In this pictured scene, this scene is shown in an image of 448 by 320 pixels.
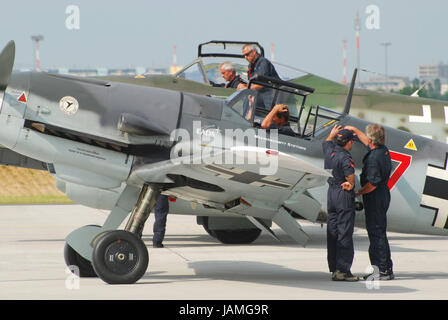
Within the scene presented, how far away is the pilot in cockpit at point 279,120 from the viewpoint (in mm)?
8617

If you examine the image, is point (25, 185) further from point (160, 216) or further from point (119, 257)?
point (119, 257)

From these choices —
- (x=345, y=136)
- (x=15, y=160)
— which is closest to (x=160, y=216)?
(x=15, y=160)

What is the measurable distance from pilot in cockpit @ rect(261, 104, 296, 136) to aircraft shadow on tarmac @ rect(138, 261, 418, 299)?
1.65 meters

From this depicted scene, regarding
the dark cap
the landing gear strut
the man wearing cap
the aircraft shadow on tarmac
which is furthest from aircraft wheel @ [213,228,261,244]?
the landing gear strut

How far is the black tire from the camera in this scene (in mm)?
8930

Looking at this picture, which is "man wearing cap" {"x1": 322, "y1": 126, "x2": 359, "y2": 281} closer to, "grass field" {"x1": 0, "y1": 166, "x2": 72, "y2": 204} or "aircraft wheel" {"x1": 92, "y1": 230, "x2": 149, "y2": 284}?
"aircraft wheel" {"x1": 92, "y1": 230, "x2": 149, "y2": 284}

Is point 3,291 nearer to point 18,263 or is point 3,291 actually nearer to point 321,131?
point 18,263

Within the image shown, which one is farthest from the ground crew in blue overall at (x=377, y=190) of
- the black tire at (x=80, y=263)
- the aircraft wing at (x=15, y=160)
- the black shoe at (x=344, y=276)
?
the aircraft wing at (x=15, y=160)

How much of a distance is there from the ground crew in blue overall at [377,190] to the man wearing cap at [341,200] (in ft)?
0.82

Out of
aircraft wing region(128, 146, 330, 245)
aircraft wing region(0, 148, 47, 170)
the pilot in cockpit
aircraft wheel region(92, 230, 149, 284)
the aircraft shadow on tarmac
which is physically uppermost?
the pilot in cockpit

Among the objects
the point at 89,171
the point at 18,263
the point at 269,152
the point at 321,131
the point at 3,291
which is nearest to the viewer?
the point at 269,152

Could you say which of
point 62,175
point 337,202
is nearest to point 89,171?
point 62,175

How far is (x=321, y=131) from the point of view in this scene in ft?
29.7
